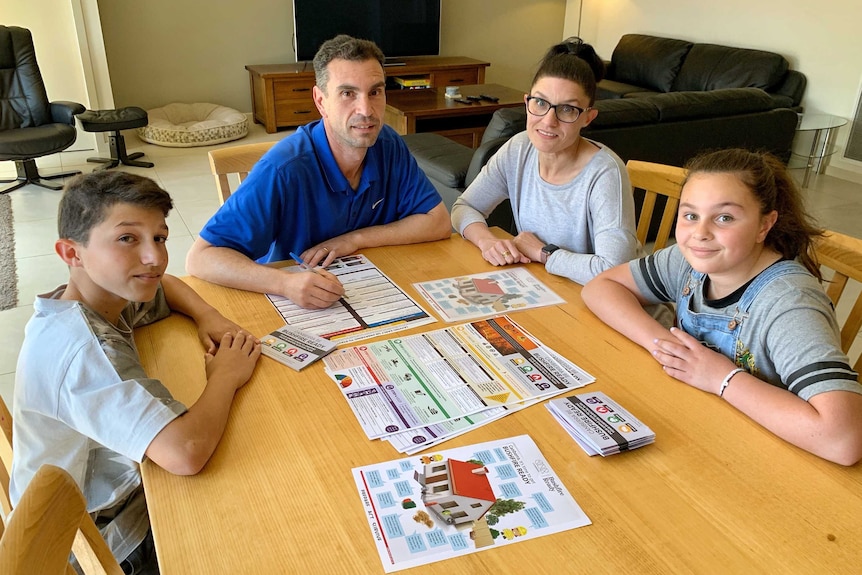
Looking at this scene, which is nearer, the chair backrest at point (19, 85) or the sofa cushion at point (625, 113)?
the sofa cushion at point (625, 113)

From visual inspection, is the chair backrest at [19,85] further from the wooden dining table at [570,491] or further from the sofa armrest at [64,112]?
the wooden dining table at [570,491]

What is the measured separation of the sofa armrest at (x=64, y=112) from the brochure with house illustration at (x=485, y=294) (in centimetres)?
386

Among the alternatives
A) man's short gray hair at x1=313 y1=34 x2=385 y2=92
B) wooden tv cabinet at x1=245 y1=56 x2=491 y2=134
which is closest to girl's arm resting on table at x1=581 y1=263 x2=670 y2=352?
man's short gray hair at x1=313 y1=34 x2=385 y2=92

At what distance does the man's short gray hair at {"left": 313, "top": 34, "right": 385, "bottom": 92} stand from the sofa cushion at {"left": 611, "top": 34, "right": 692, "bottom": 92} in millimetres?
4797

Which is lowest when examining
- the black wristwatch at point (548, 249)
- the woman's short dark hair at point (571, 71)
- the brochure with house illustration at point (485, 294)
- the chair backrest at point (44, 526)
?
the brochure with house illustration at point (485, 294)

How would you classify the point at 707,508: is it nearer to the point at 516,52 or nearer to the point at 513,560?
the point at 513,560

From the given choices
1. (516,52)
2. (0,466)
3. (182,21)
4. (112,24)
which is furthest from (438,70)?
(0,466)

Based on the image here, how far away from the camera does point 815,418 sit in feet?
3.15

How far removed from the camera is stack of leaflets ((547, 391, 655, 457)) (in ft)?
3.14

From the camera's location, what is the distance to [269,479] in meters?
0.90

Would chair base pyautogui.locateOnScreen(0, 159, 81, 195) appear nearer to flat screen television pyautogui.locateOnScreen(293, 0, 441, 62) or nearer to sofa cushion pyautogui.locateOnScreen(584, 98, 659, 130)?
flat screen television pyautogui.locateOnScreen(293, 0, 441, 62)

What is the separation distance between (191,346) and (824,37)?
17.8 ft

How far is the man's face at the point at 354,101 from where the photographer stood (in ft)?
5.30

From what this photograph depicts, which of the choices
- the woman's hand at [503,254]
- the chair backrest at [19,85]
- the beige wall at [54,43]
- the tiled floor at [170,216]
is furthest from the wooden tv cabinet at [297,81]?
the woman's hand at [503,254]
